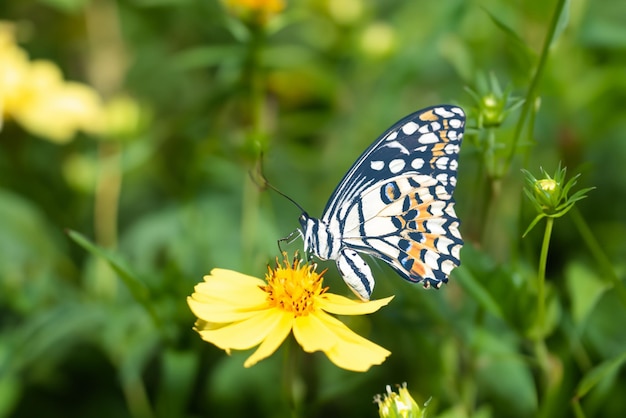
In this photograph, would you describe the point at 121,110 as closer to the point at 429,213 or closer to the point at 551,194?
the point at 429,213

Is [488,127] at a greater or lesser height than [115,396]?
greater

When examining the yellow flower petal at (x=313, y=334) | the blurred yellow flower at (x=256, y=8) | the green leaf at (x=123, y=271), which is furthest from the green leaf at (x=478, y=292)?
the blurred yellow flower at (x=256, y=8)

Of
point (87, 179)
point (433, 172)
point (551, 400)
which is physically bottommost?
point (551, 400)

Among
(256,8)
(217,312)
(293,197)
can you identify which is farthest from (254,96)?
(217,312)

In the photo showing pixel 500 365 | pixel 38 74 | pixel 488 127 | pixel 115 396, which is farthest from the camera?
pixel 38 74

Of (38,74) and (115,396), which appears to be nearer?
(115,396)

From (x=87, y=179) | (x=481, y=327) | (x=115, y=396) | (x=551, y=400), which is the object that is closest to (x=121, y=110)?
(x=87, y=179)
